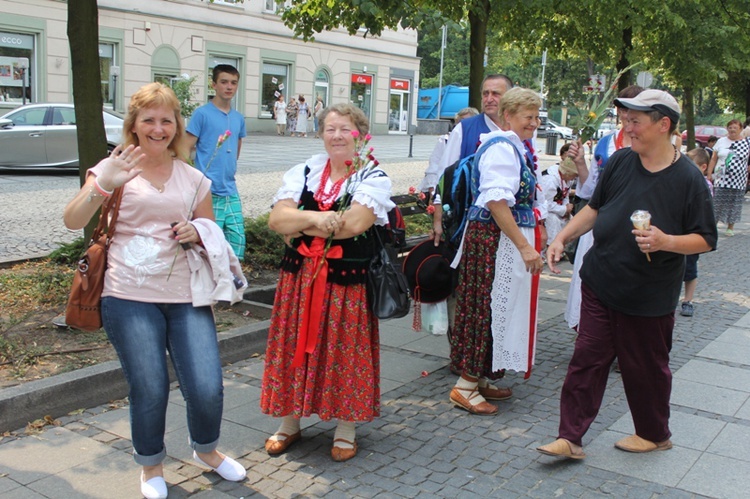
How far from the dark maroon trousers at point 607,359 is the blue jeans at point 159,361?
1.90m

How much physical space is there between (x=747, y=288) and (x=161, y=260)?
8.24 meters

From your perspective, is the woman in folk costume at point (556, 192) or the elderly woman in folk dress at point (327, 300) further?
the woman in folk costume at point (556, 192)

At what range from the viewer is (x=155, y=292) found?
11.8 ft

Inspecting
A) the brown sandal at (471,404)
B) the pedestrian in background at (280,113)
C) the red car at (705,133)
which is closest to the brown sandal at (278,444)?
the brown sandal at (471,404)

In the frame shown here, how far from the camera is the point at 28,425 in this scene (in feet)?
14.8

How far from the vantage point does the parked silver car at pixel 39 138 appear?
52.5 feet

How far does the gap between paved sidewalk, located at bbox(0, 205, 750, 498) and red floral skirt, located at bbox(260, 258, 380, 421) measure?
0.32m

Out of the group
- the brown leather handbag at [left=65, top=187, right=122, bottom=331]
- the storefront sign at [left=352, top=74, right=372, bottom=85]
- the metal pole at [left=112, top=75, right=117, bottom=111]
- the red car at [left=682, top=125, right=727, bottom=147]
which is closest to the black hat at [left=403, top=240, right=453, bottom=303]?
the brown leather handbag at [left=65, top=187, right=122, bottom=331]

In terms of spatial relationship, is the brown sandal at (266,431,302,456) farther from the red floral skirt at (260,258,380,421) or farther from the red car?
the red car

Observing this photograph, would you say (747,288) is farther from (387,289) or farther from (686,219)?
(387,289)

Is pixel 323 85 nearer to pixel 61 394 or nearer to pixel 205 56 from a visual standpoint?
pixel 205 56

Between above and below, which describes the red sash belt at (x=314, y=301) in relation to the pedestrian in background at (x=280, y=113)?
below

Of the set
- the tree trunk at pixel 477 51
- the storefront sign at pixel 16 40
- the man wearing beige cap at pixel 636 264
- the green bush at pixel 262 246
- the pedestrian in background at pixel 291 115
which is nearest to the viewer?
the man wearing beige cap at pixel 636 264

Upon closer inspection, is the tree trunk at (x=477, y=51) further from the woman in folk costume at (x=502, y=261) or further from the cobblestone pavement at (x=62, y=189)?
the woman in folk costume at (x=502, y=261)
